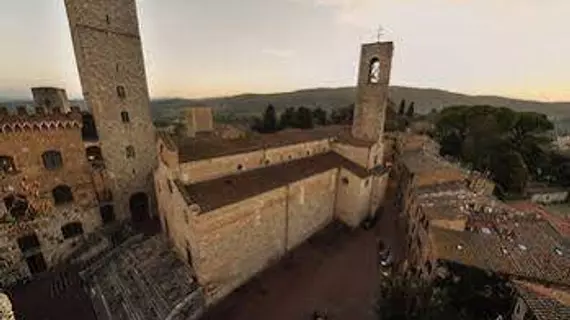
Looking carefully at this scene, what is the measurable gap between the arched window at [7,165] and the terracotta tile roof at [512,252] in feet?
89.8

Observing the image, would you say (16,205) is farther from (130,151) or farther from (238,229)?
(238,229)

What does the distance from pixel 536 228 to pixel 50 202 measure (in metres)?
34.4

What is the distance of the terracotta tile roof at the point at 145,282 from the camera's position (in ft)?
53.7

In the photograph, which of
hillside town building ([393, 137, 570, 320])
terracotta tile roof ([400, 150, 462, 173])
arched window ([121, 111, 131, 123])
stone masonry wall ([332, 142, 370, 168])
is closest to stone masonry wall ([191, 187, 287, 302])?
hillside town building ([393, 137, 570, 320])

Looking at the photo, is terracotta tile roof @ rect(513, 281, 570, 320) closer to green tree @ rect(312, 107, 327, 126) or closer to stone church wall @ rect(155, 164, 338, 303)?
stone church wall @ rect(155, 164, 338, 303)

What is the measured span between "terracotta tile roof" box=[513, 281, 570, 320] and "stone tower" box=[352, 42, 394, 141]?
1545 centimetres

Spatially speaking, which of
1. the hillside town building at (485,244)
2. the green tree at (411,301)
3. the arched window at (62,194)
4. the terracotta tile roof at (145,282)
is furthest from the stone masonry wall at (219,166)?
the hillside town building at (485,244)

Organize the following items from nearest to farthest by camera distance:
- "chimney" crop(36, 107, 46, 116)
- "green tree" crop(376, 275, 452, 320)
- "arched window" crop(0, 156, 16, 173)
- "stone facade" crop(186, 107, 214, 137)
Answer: "green tree" crop(376, 275, 452, 320)
"arched window" crop(0, 156, 16, 173)
"chimney" crop(36, 107, 46, 116)
"stone facade" crop(186, 107, 214, 137)

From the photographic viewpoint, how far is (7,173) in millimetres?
19328

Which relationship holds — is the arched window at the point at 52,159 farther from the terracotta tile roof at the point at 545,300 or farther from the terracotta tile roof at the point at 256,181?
the terracotta tile roof at the point at 545,300

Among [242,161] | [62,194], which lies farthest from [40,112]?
[242,161]

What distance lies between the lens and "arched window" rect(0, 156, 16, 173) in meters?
19.2

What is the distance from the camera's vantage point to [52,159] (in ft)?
68.5

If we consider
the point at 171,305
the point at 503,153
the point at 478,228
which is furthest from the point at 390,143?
the point at 171,305
